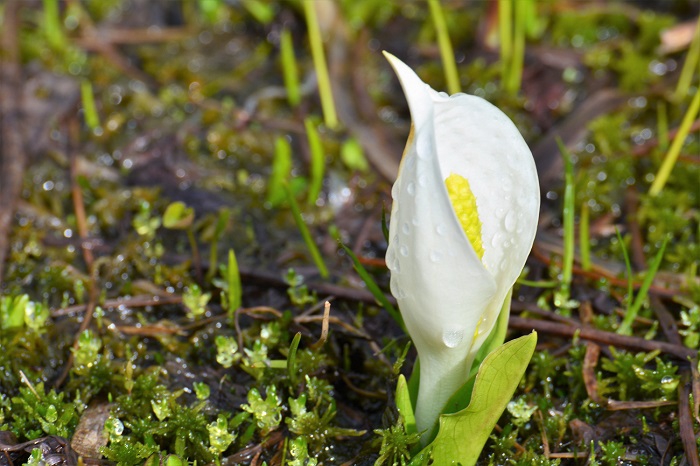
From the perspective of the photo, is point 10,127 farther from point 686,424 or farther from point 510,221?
point 686,424

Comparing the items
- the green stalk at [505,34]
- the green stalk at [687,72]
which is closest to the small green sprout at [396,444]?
the green stalk at [505,34]

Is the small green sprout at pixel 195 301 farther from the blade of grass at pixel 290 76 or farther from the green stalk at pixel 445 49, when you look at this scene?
the green stalk at pixel 445 49

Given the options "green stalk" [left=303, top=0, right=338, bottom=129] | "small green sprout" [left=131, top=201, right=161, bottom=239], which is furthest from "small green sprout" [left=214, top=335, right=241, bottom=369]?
"green stalk" [left=303, top=0, right=338, bottom=129]

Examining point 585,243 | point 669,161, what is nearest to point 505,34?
point 669,161

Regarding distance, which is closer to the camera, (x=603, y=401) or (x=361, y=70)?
(x=603, y=401)

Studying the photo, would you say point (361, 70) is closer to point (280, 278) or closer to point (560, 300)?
point (280, 278)

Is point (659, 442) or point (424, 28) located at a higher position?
point (424, 28)

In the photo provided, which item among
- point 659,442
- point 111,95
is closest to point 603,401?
point 659,442
